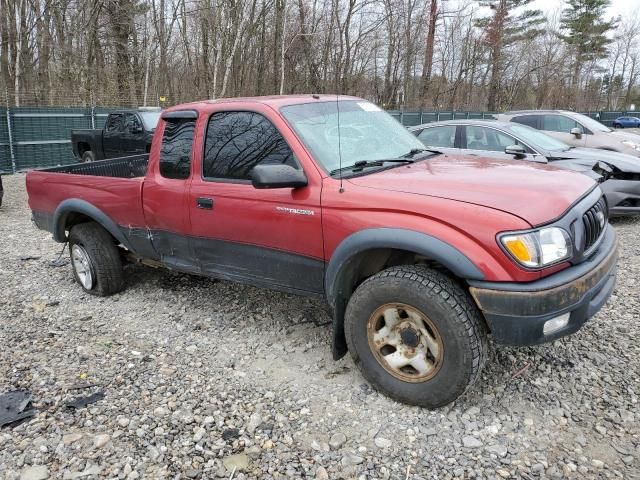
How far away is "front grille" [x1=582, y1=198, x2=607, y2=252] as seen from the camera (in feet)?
9.59

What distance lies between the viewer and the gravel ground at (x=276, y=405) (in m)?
2.64

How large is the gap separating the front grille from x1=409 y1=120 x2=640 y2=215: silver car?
348cm

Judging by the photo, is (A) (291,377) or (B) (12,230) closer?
(A) (291,377)

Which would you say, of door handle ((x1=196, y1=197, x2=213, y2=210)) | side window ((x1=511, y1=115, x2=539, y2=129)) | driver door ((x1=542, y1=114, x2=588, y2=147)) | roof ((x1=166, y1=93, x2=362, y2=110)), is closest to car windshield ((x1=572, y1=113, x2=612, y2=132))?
driver door ((x1=542, y1=114, x2=588, y2=147))

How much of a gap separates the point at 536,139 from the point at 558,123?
306 centimetres

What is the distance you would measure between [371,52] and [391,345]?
28.9m

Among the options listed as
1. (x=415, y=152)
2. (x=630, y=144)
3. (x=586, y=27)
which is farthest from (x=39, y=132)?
(x=586, y=27)

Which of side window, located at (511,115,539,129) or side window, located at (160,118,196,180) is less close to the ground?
side window, located at (511,115,539,129)

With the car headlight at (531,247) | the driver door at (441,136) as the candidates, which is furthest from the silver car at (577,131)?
the car headlight at (531,247)

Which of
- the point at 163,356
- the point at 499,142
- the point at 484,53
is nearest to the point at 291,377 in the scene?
the point at 163,356

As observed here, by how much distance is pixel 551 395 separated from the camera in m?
3.14

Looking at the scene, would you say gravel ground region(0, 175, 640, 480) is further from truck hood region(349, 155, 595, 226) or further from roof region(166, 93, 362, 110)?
roof region(166, 93, 362, 110)

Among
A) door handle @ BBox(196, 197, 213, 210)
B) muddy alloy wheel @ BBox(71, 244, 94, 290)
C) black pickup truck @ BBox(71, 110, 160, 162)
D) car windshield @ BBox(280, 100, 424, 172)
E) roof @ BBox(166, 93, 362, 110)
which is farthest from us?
black pickup truck @ BBox(71, 110, 160, 162)

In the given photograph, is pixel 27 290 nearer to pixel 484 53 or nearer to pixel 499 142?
pixel 499 142
